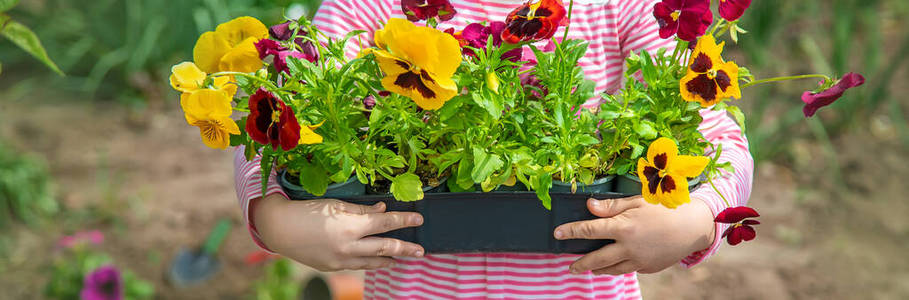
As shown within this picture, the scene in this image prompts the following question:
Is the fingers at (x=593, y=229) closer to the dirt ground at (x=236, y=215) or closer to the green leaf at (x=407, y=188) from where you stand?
the green leaf at (x=407, y=188)

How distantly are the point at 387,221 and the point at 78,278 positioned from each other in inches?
55.0

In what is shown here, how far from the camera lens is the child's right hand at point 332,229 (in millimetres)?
843

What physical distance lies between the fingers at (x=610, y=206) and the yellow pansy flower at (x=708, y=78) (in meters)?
0.14

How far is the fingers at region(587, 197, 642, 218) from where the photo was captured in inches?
33.0

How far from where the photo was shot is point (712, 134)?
0.95 meters

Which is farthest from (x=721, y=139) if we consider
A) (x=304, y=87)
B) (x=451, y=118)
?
(x=304, y=87)

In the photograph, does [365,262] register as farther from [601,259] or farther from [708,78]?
[708,78]

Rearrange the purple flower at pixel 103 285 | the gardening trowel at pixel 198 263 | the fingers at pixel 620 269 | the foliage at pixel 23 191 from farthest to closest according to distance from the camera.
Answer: the foliage at pixel 23 191 → the gardening trowel at pixel 198 263 → the purple flower at pixel 103 285 → the fingers at pixel 620 269

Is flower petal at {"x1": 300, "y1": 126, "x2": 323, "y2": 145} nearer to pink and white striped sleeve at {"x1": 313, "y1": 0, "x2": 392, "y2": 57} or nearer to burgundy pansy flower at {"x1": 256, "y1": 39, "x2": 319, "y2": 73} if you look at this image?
burgundy pansy flower at {"x1": 256, "y1": 39, "x2": 319, "y2": 73}

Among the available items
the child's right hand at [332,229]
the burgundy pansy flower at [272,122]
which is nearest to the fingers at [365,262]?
the child's right hand at [332,229]

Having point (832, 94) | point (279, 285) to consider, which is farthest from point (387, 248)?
point (279, 285)

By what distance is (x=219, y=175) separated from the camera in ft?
8.52

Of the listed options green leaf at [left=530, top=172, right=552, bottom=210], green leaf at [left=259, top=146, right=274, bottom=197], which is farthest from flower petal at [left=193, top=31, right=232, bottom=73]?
green leaf at [left=530, top=172, right=552, bottom=210]

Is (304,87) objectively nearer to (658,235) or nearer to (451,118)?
(451,118)
